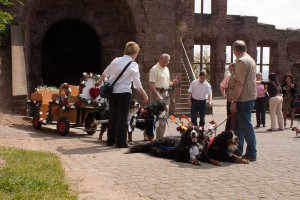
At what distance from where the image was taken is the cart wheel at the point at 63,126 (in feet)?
32.0

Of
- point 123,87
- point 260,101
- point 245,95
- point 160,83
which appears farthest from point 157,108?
point 260,101

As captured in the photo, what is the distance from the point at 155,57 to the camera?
15.3 meters

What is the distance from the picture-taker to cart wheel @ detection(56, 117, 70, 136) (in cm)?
977

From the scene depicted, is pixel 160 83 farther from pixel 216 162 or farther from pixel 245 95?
pixel 216 162

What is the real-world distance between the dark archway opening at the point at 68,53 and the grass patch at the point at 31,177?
11.1 metres

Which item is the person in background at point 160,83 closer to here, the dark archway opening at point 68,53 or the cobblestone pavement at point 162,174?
the cobblestone pavement at point 162,174

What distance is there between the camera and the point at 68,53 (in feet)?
58.6

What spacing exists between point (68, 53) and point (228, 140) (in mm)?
12033

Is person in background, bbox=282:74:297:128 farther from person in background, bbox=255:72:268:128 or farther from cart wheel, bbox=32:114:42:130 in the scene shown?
cart wheel, bbox=32:114:42:130

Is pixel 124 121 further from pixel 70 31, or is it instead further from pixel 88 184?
pixel 70 31

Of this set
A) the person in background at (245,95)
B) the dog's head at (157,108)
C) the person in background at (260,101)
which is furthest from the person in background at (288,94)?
the person in background at (245,95)

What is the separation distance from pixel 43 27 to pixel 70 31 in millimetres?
1483

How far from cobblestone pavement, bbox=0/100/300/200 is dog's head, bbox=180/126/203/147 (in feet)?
1.06

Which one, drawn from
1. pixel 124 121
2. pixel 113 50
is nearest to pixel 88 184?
pixel 124 121
